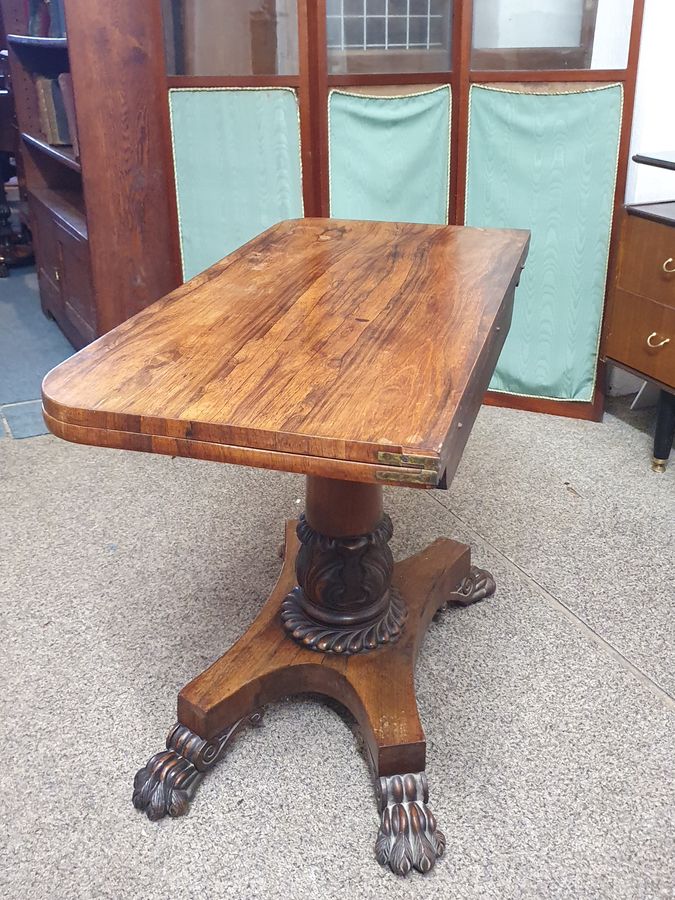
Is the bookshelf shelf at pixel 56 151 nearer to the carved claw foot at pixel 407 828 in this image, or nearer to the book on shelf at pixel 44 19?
the book on shelf at pixel 44 19

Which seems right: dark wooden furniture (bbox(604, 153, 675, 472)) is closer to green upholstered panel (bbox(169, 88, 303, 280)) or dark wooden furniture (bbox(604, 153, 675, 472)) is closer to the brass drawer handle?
the brass drawer handle

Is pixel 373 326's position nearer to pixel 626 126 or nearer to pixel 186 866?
pixel 186 866

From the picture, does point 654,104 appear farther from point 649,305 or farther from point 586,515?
point 586,515

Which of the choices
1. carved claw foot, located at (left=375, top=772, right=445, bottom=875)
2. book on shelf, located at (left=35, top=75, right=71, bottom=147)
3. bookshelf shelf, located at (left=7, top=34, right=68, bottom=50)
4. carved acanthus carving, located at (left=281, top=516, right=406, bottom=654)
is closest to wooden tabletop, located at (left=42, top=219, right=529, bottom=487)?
carved acanthus carving, located at (left=281, top=516, right=406, bottom=654)

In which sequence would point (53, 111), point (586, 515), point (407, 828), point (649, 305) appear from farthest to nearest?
1. point (53, 111)
2. point (649, 305)
3. point (586, 515)
4. point (407, 828)

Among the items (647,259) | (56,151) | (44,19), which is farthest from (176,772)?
(44,19)

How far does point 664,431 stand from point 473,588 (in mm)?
836

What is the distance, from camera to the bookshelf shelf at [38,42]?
8.99 ft

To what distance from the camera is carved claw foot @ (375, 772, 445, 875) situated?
121cm

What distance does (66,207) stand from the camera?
3.19m

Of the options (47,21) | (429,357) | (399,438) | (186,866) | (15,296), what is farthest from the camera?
(15,296)

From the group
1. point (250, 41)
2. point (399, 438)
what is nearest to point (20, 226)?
point (250, 41)

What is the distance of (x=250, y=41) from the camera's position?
2.39 m

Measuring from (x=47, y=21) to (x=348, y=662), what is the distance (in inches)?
113
